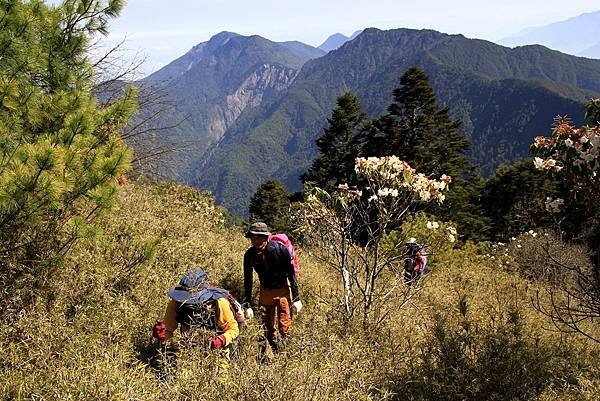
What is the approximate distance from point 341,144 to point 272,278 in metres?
24.8

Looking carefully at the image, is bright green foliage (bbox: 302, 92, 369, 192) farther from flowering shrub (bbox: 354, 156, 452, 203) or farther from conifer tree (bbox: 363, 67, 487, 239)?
flowering shrub (bbox: 354, 156, 452, 203)

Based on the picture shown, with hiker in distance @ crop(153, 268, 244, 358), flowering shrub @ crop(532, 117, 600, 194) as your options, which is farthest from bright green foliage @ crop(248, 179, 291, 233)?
flowering shrub @ crop(532, 117, 600, 194)

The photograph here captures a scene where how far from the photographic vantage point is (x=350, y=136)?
96.0ft

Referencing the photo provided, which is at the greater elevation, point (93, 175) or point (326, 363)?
point (93, 175)

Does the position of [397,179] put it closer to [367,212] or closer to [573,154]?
[367,212]

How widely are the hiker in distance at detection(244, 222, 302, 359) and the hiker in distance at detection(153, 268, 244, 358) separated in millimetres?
708

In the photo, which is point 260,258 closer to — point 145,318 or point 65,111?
point 145,318

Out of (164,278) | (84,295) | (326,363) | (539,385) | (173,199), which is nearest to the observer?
(326,363)

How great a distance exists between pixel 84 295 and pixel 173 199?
16.7 ft

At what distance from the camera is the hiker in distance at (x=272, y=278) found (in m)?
4.97

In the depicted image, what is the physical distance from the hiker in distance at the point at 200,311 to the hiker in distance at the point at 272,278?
71cm

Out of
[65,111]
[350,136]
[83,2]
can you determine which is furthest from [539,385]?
[350,136]

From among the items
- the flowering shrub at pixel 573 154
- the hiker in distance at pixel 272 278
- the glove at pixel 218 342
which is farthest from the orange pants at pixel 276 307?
the flowering shrub at pixel 573 154

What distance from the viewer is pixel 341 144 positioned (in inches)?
1151
